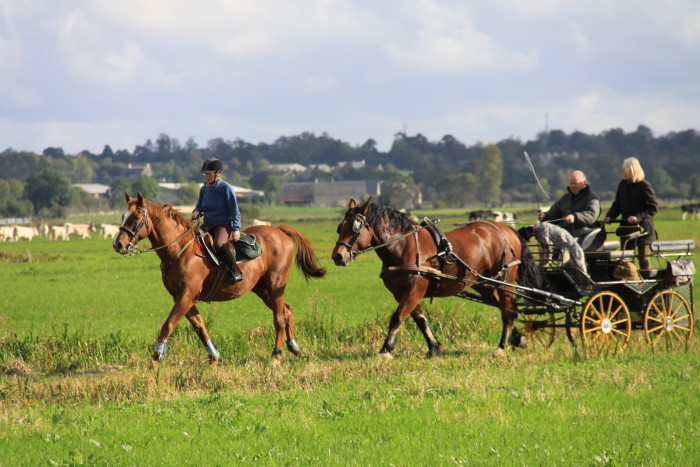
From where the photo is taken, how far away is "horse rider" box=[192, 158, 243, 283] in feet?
42.6

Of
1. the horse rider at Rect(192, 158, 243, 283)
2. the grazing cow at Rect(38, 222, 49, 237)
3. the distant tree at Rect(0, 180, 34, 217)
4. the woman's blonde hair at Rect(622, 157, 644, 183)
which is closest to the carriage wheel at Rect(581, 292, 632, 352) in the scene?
the woman's blonde hair at Rect(622, 157, 644, 183)

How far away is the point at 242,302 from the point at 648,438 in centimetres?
1649

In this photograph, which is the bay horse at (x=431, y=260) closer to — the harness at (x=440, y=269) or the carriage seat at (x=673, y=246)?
the harness at (x=440, y=269)

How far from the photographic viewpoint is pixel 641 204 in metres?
14.1

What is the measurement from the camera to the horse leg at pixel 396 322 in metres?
12.9

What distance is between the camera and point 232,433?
28.6ft

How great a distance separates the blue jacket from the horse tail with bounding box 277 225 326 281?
1.51 metres

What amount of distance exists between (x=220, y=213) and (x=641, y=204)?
20.5 ft

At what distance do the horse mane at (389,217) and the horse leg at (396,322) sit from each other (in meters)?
1.02

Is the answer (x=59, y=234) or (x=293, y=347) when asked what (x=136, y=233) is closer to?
(x=293, y=347)

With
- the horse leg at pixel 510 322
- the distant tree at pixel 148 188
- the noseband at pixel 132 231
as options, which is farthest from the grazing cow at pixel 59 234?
the distant tree at pixel 148 188

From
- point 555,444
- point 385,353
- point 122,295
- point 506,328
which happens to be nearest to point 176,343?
point 385,353

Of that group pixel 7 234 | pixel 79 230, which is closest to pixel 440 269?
pixel 7 234

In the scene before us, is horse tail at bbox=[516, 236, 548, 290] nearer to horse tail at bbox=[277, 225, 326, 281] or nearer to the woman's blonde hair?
the woman's blonde hair
